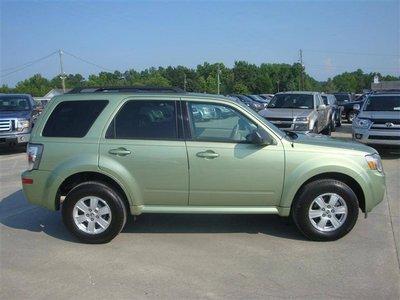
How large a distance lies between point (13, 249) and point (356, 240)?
4.10 meters

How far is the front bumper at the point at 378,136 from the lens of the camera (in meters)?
12.2

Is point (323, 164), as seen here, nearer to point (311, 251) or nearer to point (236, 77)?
point (311, 251)

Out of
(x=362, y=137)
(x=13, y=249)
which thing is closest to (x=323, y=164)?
(x=13, y=249)

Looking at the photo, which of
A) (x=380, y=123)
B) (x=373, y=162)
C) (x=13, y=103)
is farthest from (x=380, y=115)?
(x=13, y=103)

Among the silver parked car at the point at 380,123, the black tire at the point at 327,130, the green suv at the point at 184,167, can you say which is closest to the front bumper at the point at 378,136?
the silver parked car at the point at 380,123

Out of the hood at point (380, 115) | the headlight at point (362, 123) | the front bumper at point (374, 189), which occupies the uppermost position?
the hood at point (380, 115)

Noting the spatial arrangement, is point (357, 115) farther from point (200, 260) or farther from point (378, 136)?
point (200, 260)

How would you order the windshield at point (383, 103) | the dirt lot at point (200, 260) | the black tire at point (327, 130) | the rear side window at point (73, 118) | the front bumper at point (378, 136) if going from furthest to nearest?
the black tire at point (327, 130) < the windshield at point (383, 103) < the front bumper at point (378, 136) < the rear side window at point (73, 118) < the dirt lot at point (200, 260)

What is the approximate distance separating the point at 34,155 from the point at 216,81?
117233 mm

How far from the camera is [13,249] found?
543 cm

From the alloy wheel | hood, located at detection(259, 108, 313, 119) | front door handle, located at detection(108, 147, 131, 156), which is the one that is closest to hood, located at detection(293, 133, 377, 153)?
the alloy wheel

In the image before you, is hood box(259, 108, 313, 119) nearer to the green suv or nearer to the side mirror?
the green suv

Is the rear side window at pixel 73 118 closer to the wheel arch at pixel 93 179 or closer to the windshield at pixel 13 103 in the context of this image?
the wheel arch at pixel 93 179

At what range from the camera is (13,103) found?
49.2 feet
